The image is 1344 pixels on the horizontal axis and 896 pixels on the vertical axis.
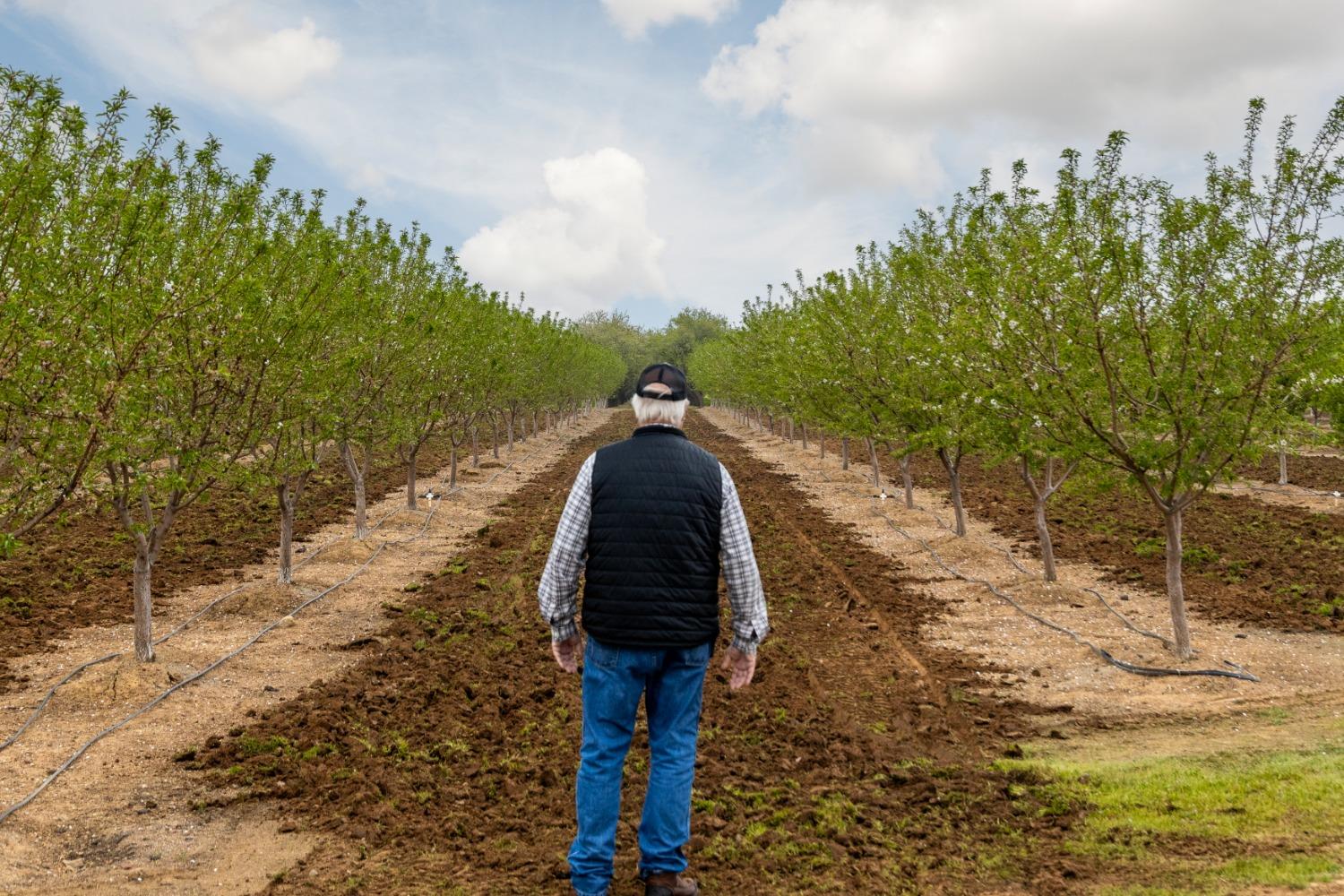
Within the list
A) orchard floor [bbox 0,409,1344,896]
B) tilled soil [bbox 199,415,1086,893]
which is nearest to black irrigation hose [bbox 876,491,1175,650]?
orchard floor [bbox 0,409,1344,896]

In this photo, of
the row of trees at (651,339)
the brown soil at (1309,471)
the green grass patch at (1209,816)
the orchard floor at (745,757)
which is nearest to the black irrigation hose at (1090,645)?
the orchard floor at (745,757)

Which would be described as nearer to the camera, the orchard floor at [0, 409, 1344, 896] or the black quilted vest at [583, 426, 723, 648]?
the black quilted vest at [583, 426, 723, 648]

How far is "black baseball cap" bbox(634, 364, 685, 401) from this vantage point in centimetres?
451

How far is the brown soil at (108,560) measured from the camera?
1068 centimetres

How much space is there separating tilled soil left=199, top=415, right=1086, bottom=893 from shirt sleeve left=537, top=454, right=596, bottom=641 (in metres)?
1.43

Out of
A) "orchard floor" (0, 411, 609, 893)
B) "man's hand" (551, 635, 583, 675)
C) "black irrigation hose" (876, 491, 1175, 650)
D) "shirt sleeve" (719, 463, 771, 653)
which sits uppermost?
"shirt sleeve" (719, 463, 771, 653)

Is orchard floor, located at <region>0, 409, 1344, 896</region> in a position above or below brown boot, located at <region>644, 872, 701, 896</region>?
below

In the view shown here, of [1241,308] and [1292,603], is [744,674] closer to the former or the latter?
[1241,308]

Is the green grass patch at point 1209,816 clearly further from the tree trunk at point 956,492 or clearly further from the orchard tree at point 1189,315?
the tree trunk at point 956,492

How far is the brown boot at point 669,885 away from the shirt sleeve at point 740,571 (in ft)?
3.67

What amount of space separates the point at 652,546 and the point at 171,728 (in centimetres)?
561

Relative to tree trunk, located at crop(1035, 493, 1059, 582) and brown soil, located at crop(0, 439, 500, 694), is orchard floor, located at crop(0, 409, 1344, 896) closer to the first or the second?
tree trunk, located at crop(1035, 493, 1059, 582)

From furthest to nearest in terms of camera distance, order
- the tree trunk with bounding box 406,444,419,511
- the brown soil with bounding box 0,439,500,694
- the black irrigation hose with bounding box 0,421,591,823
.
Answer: the tree trunk with bounding box 406,444,419,511, the brown soil with bounding box 0,439,500,694, the black irrigation hose with bounding box 0,421,591,823

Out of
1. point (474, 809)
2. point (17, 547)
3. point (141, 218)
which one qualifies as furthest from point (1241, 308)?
point (17, 547)
